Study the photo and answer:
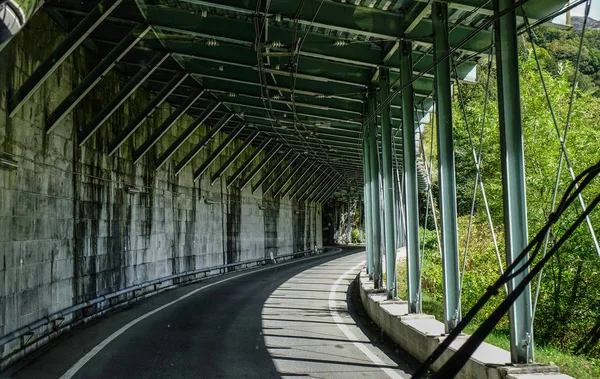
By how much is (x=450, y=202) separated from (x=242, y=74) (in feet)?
26.8

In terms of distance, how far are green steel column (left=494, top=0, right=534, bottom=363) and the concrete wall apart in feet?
21.7

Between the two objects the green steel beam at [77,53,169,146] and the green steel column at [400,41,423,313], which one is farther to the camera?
the green steel beam at [77,53,169,146]

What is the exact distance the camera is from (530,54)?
16.1 metres

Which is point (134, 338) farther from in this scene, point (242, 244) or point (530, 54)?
point (242, 244)

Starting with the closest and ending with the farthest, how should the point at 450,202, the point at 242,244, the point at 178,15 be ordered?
the point at 450,202, the point at 178,15, the point at 242,244

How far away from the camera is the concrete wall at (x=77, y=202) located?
838 centimetres

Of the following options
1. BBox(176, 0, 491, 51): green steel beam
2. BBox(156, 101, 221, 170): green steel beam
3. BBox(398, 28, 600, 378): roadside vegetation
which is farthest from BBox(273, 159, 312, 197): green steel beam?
BBox(176, 0, 491, 51): green steel beam

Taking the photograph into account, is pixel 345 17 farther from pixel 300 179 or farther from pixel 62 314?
pixel 300 179

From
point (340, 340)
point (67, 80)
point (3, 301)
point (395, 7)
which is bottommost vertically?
point (340, 340)

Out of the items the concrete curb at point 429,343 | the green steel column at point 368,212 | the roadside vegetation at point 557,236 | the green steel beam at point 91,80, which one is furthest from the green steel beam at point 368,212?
the green steel beam at point 91,80

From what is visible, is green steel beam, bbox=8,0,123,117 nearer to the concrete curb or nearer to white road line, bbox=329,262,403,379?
white road line, bbox=329,262,403,379

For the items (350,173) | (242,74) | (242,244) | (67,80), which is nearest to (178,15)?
(67,80)

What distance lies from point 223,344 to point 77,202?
179 inches

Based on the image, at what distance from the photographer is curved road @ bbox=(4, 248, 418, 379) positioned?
7.08 meters
